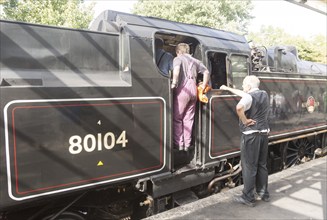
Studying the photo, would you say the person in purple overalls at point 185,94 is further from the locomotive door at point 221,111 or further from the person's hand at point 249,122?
the person's hand at point 249,122

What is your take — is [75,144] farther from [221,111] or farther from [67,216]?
[221,111]

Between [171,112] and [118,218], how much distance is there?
5.18 feet

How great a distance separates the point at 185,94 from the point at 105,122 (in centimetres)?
127

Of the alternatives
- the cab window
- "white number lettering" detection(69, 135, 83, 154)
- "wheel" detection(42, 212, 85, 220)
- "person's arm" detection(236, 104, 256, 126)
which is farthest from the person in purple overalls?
"wheel" detection(42, 212, 85, 220)

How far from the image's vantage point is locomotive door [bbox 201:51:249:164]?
14.0 feet

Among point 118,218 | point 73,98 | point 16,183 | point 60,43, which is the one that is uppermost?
point 60,43

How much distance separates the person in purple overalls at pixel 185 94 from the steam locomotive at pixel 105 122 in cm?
24

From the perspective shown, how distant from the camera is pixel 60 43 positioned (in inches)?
121

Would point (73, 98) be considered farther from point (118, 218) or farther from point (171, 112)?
point (118, 218)

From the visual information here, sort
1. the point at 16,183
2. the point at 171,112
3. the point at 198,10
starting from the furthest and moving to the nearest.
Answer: the point at 198,10
the point at 171,112
the point at 16,183

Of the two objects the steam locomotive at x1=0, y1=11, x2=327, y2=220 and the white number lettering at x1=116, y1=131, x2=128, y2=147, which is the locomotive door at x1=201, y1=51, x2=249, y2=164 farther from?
the white number lettering at x1=116, y1=131, x2=128, y2=147

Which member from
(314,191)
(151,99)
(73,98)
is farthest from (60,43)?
(314,191)

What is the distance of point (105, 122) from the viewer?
3.14m

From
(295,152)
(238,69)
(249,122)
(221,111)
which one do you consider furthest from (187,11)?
(249,122)
